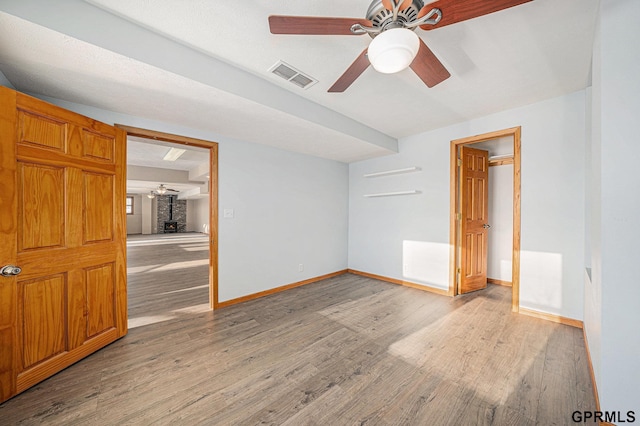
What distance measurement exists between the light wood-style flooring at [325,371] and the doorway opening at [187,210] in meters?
0.87

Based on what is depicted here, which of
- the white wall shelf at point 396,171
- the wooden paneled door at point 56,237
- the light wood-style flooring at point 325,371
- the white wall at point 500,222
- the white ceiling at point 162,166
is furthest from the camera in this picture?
the white ceiling at point 162,166

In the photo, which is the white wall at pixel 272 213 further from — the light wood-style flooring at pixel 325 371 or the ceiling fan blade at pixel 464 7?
the ceiling fan blade at pixel 464 7

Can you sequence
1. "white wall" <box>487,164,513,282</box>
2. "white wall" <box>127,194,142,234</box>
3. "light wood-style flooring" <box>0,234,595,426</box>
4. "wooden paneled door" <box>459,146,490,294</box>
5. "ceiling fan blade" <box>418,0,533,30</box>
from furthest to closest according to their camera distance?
1. "white wall" <box>127,194,142,234</box>
2. "white wall" <box>487,164,513,282</box>
3. "wooden paneled door" <box>459,146,490,294</box>
4. "light wood-style flooring" <box>0,234,595,426</box>
5. "ceiling fan blade" <box>418,0,533,30</box>

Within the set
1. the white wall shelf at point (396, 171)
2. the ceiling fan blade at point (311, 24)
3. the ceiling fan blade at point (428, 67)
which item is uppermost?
the ceiling fan blade at point (311, 24)

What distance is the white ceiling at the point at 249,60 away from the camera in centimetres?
152

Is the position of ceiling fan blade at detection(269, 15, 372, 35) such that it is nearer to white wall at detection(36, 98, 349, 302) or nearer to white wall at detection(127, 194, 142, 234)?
white wall at detection(36, 98, 349, 302)

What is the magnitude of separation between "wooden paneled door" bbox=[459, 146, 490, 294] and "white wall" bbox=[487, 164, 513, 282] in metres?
0.39

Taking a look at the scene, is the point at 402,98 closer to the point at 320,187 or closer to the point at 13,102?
the point at 320,187

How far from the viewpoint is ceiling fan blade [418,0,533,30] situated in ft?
3.77

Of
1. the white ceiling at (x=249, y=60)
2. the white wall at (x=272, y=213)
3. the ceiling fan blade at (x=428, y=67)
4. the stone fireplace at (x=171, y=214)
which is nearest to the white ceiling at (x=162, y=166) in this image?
the white wall at (x=272, y=213)

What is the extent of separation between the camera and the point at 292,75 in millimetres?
2273

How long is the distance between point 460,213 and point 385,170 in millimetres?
1456

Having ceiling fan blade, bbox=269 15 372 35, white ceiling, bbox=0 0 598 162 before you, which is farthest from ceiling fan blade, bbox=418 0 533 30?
white ceiling, bbox=0 0 598 162

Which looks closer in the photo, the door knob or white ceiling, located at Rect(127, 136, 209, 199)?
the door knob
